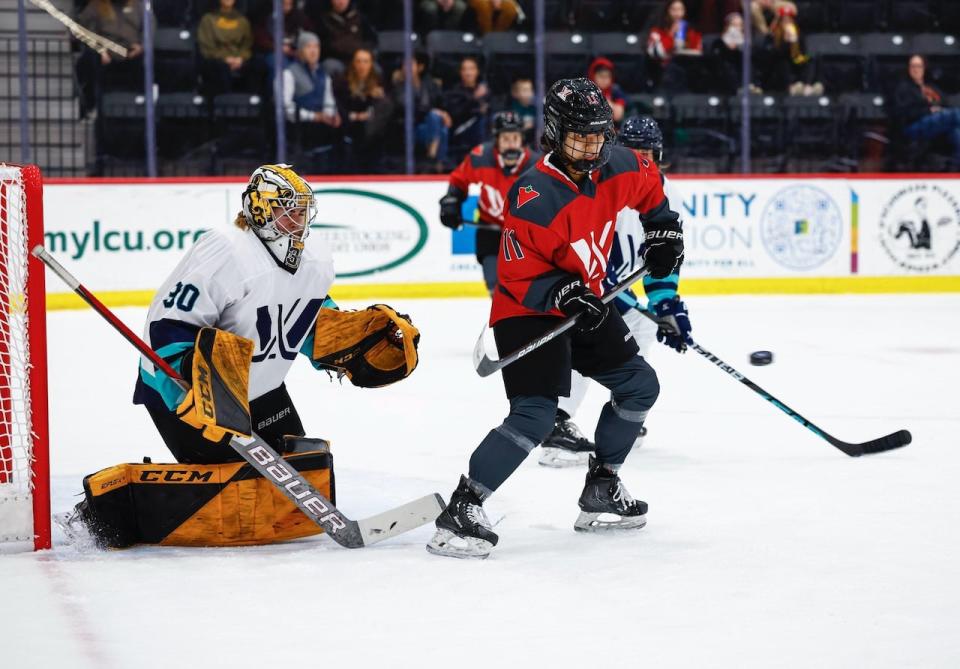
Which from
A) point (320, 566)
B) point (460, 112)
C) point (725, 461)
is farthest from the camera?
point (460, 112)

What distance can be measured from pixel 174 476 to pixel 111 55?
6153mm

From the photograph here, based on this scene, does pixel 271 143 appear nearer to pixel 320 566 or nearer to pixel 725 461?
pixel 725 461

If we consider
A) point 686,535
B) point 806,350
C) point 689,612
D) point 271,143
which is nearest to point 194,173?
point 271,143

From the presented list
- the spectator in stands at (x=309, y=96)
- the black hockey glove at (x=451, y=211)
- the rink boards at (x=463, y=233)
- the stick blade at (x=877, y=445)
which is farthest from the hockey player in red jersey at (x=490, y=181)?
the stick blade at (x=877, y=445)

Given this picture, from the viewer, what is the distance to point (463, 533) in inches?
117

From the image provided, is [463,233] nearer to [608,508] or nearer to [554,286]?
[608,508]

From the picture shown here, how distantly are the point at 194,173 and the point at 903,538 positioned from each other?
6336mm

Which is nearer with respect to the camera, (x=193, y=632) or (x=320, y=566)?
(x=193, y=632)

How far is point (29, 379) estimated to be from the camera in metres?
2.98

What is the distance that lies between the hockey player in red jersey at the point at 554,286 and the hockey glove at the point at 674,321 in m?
0.55

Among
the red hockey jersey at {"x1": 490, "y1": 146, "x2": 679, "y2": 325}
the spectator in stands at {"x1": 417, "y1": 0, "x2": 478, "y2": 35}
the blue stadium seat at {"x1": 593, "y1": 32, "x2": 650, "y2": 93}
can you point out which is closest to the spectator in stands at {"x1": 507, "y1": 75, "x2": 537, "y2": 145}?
the spectator in stands at {"x1": 417, "y1": 0, "x2": 478, "y2": 35}

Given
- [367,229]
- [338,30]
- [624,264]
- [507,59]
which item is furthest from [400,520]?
[507,59]

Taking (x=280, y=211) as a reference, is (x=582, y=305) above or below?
below

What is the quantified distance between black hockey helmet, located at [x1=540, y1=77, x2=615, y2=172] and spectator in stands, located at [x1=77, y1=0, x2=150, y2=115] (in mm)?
6126
